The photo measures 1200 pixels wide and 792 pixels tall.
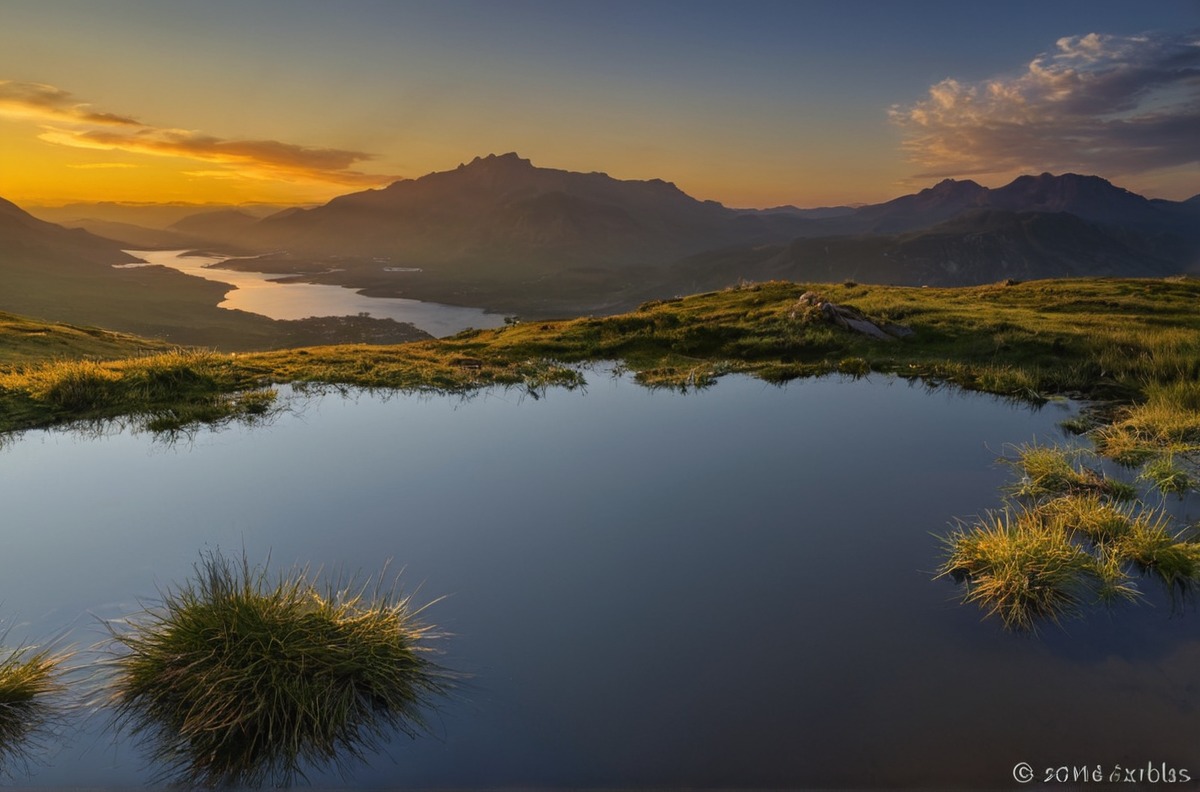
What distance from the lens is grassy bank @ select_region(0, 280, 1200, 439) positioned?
17.2 meters

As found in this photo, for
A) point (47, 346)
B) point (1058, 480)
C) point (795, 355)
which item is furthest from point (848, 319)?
point (47, 346)

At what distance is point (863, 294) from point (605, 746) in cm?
3556

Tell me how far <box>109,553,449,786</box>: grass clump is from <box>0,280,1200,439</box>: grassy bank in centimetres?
1250

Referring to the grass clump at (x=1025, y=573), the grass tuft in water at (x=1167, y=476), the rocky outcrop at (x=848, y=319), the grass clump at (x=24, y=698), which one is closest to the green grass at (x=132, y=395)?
the grass clump at (x=24, y=698)

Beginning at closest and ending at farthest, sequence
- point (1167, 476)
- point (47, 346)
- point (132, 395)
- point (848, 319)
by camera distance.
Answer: point (1167, 476)
point (132, 395)
point (848, 319)
point (47, 346)

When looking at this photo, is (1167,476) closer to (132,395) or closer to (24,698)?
(24,698)

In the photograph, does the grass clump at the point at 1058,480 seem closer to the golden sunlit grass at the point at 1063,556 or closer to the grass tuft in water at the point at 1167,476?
the golden sunlit grass at the point at 1063,556

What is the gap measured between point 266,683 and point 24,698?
248 centimetres

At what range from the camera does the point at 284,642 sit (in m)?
6.33

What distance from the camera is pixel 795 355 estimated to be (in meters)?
24.8

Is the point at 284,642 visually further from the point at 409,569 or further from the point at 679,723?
the point at 679,723

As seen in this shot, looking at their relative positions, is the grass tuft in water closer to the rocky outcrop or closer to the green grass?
the rocky outcrop

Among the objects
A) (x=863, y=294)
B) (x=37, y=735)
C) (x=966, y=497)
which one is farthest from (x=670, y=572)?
(x=863, y=294)

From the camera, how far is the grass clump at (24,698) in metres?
5.80
